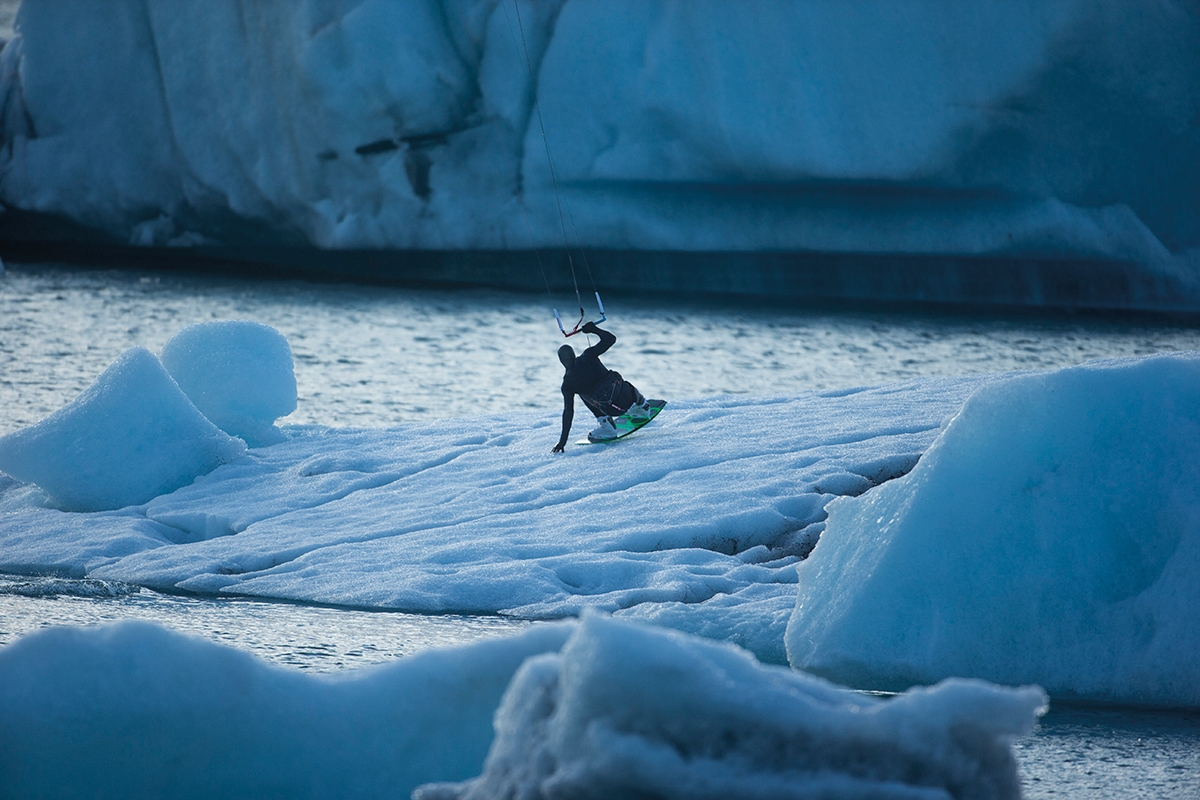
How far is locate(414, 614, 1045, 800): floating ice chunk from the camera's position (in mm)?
2191

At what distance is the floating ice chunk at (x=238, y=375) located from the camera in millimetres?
8609

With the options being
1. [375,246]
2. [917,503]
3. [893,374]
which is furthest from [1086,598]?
[375,246]

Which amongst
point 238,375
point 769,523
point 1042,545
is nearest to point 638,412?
point 769,523

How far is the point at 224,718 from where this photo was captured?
283 cm

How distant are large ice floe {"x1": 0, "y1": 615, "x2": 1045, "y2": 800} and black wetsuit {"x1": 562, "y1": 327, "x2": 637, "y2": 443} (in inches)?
187

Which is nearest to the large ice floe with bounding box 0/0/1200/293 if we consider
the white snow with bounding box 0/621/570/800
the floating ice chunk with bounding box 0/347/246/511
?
the floating ice chunk with bounding box 0/347/246/511

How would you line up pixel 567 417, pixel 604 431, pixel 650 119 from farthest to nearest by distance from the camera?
pixel 650 119 → pixel 604 431 → pixel 567 417

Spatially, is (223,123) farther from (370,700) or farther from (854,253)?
(370,700)

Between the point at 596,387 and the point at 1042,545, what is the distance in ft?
12.5

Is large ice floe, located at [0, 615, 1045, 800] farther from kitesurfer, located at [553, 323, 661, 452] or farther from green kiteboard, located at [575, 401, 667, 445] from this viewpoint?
green kiteboard, located at [575, 401, 667, 445]

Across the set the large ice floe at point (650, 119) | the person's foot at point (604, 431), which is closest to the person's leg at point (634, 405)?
the person's foot at point (604, 431)

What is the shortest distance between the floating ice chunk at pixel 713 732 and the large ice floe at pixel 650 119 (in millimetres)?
12403

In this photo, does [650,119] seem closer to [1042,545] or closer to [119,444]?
[119,444]

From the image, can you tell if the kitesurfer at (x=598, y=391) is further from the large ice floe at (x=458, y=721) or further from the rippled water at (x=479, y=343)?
the large ice floe at (x=458, y=721)
